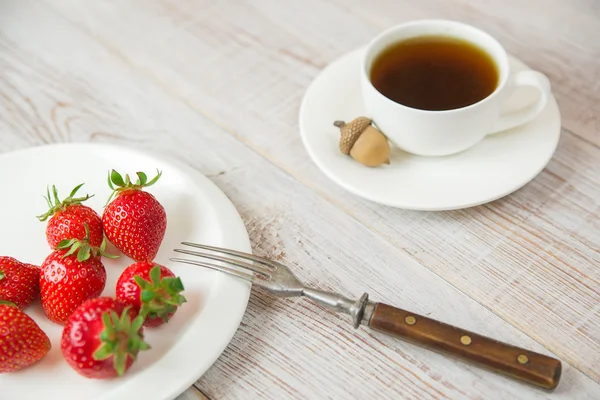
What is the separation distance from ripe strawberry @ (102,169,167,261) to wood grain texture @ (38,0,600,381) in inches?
11.1

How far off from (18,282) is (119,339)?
0.22m

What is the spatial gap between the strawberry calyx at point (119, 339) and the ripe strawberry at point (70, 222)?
199 mm

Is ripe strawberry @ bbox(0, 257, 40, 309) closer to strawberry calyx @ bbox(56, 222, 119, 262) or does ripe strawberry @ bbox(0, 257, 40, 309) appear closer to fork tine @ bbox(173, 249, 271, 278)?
strawberry calyx @ bbox(56, 222, 119, 262)

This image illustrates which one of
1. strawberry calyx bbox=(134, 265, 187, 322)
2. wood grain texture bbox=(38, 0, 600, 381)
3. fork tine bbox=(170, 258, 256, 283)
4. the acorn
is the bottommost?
wood grain texture bbox=(38, 0, 600, 381)

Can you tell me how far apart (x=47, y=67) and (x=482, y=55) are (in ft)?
2.87

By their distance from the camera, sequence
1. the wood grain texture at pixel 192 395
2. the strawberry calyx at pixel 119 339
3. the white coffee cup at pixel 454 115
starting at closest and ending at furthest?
the strawberry calyx at pixel 119 339, the wood grain texture at pixel 192 395, the white coffee cup at pixel 454 115

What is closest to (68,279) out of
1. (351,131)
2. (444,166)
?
(351,131)

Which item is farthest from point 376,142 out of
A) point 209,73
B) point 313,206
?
point 209,73

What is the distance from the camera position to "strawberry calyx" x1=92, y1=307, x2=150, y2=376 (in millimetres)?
784

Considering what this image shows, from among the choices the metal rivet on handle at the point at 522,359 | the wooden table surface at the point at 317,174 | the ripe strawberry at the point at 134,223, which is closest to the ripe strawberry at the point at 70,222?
the ripe strawberry at the point at 134,223

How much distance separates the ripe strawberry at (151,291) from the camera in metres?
0.84

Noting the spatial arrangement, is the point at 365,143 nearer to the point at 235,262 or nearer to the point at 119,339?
the point at 235,262

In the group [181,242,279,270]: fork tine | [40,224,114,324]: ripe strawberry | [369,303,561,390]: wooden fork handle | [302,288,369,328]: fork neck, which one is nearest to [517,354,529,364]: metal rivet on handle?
[369,303,561,390]: wooden fork handle

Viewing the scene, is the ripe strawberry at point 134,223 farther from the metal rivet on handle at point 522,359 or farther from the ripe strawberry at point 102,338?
the metal rivet on handle at point 522,359
